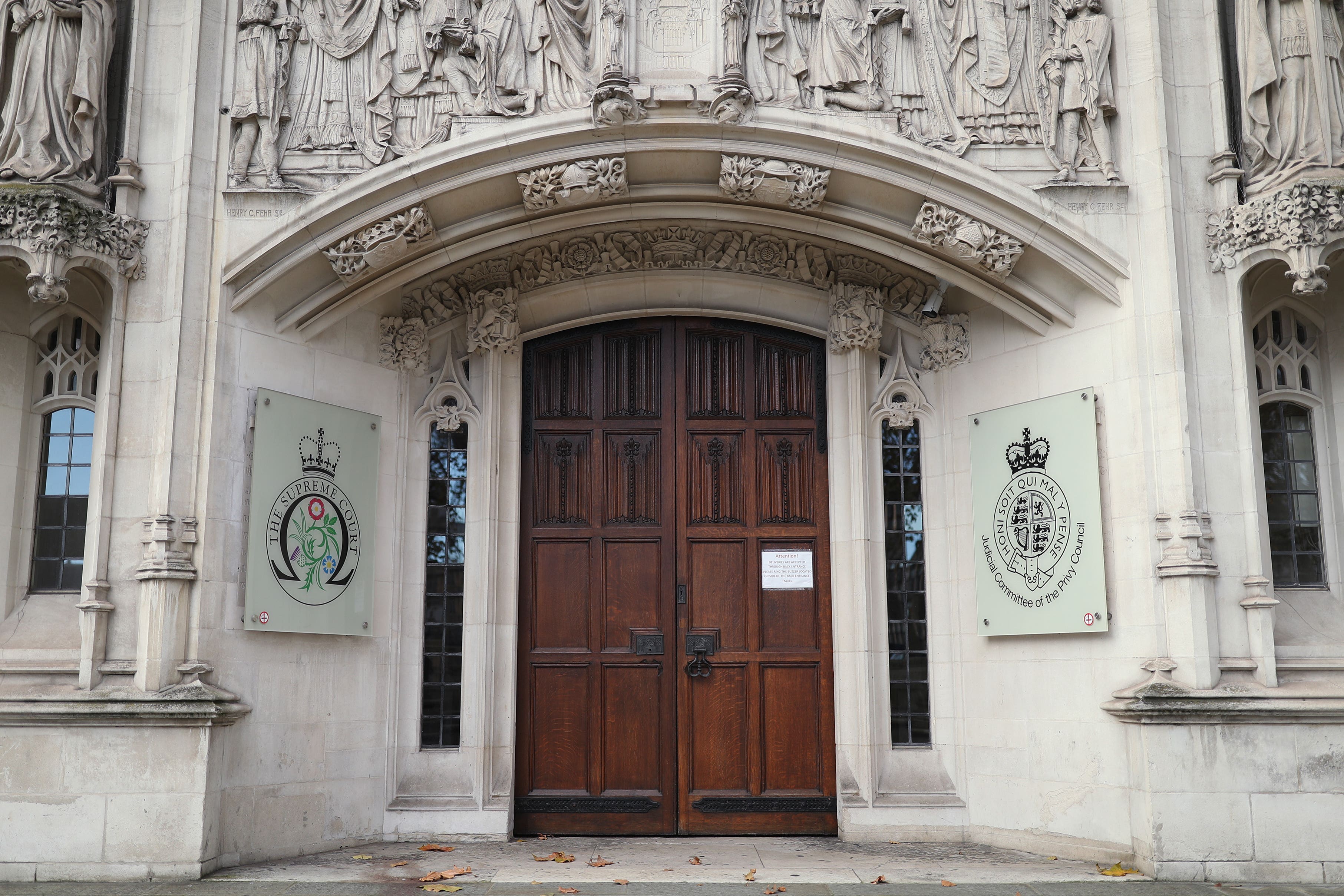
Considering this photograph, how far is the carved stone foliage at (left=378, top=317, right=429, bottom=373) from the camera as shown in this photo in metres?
8.44

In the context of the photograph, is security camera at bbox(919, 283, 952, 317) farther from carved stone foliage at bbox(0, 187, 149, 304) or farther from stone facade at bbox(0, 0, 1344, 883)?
carved stone foliage at bbox(0, 187, 149, 304)

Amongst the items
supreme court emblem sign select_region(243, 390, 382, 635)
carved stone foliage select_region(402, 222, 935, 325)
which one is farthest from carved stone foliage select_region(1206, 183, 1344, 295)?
supreme court emblem sign select_region(243, 390, 382, 635)

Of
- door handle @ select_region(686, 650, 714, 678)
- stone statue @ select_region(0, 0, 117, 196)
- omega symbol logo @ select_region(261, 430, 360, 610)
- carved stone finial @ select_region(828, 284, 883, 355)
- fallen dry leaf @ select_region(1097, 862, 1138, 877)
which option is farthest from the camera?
carved stone finial @ select_region(828, 284, 883, 355)

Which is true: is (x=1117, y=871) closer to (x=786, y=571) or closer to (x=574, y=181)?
(x=786, y=571)

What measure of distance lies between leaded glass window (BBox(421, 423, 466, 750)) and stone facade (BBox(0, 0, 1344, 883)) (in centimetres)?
10

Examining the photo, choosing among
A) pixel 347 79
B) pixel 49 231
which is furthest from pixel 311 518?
pixel 347 79

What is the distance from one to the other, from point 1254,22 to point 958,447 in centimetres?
335

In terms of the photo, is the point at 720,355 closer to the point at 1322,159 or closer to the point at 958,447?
the point at 958,447

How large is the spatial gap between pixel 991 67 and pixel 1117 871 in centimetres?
516

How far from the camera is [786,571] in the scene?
28.0ft

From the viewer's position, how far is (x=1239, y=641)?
686 centimetres

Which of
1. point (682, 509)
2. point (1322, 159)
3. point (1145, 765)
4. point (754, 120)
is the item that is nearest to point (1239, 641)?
point (1145, 765)

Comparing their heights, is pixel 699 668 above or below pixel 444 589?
below

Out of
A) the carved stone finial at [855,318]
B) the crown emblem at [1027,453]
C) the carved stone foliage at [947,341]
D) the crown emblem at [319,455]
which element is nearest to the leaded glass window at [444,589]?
the crown emblem at [319,455]
